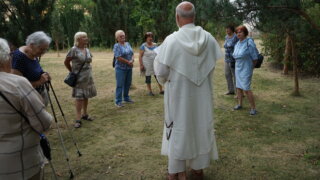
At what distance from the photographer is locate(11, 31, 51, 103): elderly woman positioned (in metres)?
3.72

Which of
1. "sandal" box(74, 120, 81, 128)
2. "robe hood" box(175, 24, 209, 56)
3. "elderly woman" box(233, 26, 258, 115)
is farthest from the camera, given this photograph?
"elderly woman" box(233, 26, 258, 115)

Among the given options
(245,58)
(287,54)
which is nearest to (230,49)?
(245,58)

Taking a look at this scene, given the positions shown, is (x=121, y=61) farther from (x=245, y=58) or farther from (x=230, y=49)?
(x=245, y=58)

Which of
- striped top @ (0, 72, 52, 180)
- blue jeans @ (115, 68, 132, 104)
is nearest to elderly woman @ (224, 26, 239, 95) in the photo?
blue jeans @ (115, 68, 132, 104)

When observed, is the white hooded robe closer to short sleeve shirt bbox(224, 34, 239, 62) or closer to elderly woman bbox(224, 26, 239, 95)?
elderly woman bbox(224, 26, 239, 95)

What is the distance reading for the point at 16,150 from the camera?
7.33 feet

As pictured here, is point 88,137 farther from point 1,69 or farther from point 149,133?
point 1,69

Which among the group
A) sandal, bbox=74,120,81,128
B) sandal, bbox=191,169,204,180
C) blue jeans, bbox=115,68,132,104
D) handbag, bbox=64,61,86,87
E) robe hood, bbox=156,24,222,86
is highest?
robe hood, bbox=156,24,222,86

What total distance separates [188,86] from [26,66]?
7.09 feet

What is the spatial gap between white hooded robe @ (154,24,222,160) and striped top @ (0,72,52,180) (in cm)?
141

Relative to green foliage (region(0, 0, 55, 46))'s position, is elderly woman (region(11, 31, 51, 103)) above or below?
below

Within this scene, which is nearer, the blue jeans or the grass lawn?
the grass lawn

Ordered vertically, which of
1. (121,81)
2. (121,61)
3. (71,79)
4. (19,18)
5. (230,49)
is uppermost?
(19,18)

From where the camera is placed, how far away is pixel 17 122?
221 cm
